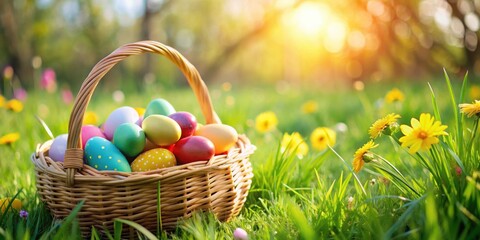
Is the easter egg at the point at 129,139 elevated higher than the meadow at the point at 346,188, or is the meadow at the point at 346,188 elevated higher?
the easter egg at the point at 129,139

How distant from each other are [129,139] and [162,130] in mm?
114

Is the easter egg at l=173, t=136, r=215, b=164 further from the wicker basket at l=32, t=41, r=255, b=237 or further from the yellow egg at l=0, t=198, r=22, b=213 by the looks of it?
the yellow egg at l=0, t=198, r=22, b=213

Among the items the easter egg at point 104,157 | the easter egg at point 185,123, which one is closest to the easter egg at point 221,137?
the easter egg at point 185,123

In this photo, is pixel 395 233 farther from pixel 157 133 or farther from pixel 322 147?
pixel 322 147

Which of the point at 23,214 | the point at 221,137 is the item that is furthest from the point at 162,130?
the point at 23,214

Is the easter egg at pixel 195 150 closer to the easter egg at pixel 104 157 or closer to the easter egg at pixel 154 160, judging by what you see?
the easter egg at pixel 154 160

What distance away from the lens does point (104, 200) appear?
4.16 feet

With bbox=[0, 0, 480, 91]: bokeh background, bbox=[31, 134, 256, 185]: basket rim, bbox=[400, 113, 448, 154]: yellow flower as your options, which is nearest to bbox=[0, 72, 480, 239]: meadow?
bbox=[400, 113, 448, 154]: yellow flower

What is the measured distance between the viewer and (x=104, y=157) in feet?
4.50

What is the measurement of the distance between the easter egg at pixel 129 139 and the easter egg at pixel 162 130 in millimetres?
33

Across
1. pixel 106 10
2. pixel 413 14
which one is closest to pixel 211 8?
pixel 106 10

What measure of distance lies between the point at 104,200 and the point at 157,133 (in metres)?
0.29

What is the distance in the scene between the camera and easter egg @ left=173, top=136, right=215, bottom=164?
4.59 feet

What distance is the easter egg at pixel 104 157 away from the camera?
1360 millimetres
